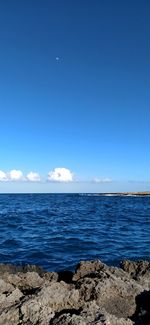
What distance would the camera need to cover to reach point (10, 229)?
30.1 meters

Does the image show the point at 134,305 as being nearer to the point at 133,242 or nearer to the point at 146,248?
the point at 146,248

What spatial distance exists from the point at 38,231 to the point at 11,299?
20766 millimetres

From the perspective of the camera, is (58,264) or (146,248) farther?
(146,248)

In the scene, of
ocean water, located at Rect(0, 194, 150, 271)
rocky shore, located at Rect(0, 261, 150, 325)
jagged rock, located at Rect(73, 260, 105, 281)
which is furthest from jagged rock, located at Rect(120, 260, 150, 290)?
ocean water, located at Rect(0, 194, 150, 271)

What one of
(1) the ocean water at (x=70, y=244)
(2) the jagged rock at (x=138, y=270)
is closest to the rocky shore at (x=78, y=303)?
(2) the jagged rock at (x=138, y=270)

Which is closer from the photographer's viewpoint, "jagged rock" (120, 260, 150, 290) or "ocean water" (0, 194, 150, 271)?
"jagged rock" (120, 260, 150, 290)

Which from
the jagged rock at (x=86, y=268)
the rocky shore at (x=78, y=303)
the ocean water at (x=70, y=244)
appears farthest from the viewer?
the ocean water at (x=70, y=244)

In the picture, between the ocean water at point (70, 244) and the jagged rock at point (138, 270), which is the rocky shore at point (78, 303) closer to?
the jagged rock at point (138, 270)

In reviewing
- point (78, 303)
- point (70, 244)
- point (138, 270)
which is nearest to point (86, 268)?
point (138, 270)

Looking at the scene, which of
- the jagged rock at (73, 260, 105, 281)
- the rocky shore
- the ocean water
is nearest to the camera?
the rocky shore

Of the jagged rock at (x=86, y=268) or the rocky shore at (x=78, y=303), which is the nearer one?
the rocky shore at (x=78, y=303)

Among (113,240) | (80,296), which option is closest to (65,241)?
(113,240)

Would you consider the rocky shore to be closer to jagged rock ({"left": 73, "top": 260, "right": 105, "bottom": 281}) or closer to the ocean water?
jagged rock ({"left": 73, "top": 260, "right": 105, "bottom": 281})

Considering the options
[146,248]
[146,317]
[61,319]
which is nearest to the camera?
[61,319]
